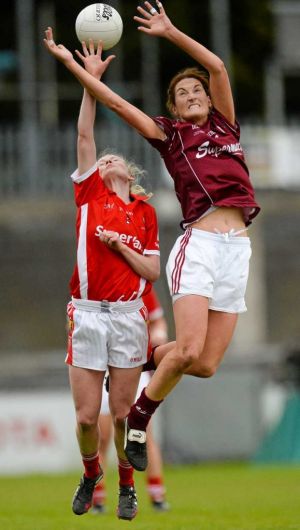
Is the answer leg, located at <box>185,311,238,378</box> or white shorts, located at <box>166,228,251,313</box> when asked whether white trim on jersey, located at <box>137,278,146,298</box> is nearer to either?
white shorts, located at <box>166,228,251,313</box>

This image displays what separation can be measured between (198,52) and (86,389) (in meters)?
2.31

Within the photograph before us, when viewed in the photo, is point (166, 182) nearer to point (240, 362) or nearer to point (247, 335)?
point (247, 335)

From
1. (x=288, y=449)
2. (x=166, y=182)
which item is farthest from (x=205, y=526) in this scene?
(x=166, y=182)

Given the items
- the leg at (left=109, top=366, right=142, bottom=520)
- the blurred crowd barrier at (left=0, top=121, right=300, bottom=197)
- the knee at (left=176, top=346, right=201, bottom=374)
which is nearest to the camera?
the knee at (left=176, top=346, right=201, bottom=374)

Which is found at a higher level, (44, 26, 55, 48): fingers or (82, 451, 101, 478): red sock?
(44, 26, 55, 48): fingers

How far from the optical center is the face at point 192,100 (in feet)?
29.7

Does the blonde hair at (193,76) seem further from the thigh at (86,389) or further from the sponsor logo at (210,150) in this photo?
the thigh at (86,389)

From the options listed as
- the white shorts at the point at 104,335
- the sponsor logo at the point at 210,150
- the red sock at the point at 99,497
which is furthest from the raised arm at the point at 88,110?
the red sock at the point at 99,497

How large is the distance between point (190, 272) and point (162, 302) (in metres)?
18.5

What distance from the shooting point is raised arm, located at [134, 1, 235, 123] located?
880 centimetres

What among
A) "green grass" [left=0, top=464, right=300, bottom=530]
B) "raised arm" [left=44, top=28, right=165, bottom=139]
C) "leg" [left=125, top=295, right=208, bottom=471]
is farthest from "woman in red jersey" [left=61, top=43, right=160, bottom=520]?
"green grass" [left=0, top=464, right=300, bottom=530]

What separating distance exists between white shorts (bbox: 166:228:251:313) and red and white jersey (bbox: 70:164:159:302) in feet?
0.89

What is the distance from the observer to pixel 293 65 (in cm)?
3244

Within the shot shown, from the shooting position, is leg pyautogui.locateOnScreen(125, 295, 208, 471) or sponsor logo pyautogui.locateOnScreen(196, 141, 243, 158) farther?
sponsor logo pyautogui.locateOnScreen(196, 141, 243, 158)
